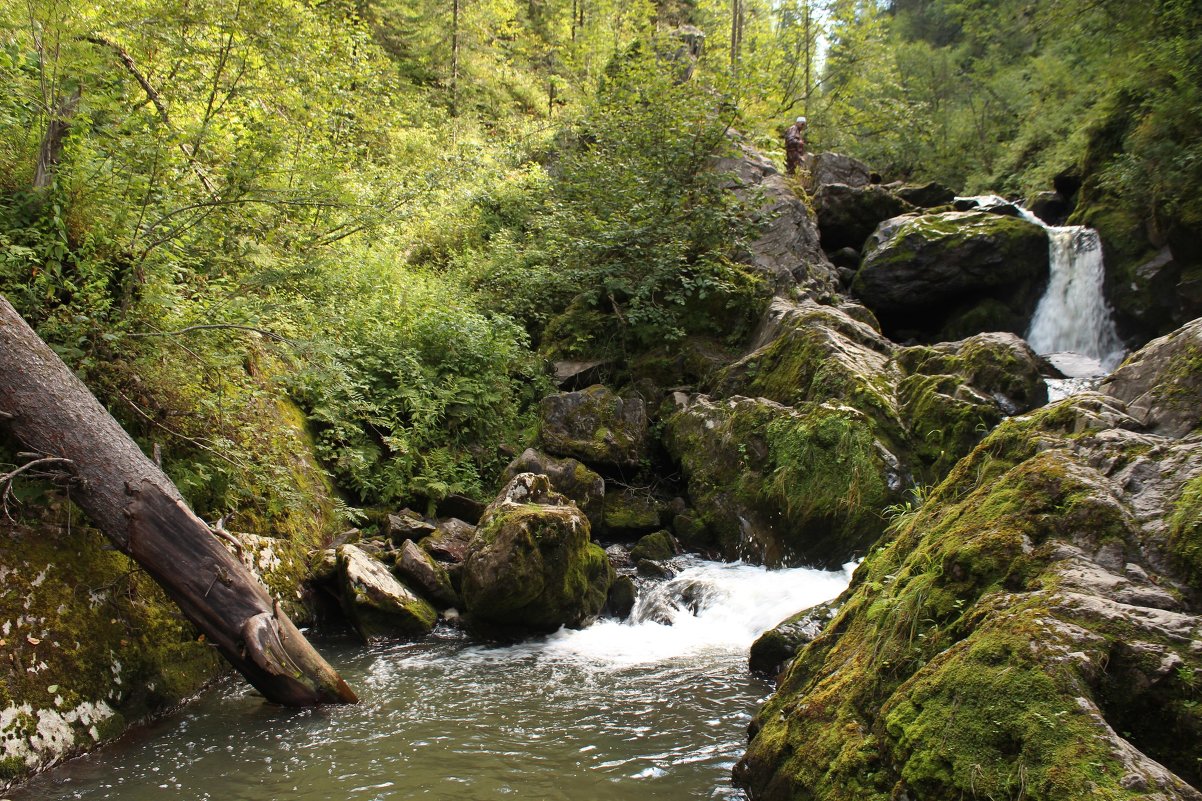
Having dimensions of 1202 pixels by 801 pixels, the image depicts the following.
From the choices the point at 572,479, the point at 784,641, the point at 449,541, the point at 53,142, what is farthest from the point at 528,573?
A: the point at 53,142

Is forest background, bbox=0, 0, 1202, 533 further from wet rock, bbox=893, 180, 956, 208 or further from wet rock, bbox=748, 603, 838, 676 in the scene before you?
wet rock, bbox=748, 603, 838, 676

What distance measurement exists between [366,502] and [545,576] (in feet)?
12.0

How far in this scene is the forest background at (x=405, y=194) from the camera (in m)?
6.58

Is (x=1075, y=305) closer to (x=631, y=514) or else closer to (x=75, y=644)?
(x=631, y=514)

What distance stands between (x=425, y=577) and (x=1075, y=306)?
44.8 ft

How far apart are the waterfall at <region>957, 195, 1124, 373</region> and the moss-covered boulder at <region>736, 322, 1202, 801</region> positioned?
37.0 ft

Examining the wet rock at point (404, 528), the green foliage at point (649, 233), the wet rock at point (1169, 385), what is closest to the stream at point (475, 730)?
the wet rock at point (404, 528)

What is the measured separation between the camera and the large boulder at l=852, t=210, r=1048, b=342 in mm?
14828

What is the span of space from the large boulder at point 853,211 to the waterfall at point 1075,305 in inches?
150

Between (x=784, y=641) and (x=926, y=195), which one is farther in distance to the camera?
(x=926, y=195)

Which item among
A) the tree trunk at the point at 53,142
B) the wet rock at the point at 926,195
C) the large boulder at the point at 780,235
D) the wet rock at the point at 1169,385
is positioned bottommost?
the wet rock at the point at 1169,385

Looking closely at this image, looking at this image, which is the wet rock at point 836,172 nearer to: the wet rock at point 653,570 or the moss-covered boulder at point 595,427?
the moss-covered boulder at point 595,427

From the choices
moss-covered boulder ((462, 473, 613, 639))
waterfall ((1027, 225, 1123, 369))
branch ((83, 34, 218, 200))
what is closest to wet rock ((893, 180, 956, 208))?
waterfall ((1027, 225, 1123, 369))

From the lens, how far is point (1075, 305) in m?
14.6
